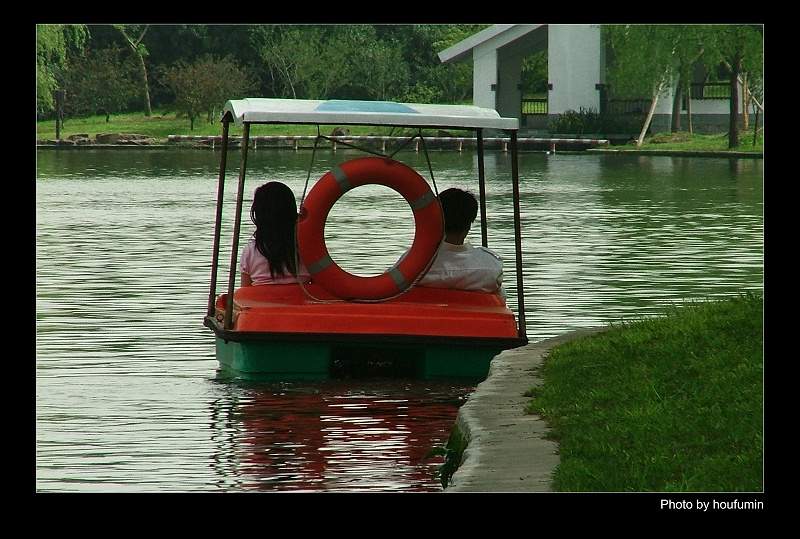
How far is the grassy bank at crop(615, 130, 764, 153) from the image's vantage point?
190 feet

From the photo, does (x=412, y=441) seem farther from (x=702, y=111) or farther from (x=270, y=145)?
(x=270, y=145)

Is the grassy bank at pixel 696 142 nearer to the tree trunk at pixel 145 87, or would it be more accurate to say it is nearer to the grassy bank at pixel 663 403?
the tree trunk at pixel 145 87

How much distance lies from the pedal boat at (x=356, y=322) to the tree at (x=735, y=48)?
4345 centimetres

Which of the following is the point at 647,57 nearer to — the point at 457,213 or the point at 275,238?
the point at 457,213

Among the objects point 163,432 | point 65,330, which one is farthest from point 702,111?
point 163,432

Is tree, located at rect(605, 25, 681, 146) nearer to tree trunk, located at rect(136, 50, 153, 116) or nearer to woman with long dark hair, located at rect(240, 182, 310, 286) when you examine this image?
tree trunk, located at rect(136, 50, 153, 116)

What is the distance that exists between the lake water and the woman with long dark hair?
2.72 ft

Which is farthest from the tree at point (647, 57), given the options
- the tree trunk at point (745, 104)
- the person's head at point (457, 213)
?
the person's head at point (457, 213)

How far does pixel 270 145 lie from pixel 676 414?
65663mm

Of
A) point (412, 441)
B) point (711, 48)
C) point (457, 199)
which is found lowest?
point (412, 441)

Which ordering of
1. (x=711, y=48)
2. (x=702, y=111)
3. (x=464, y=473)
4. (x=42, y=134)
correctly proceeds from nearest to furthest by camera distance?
(x=464, y=473) < (x=711, y=48) < (x=702, y=111) < (x=42, y=134)

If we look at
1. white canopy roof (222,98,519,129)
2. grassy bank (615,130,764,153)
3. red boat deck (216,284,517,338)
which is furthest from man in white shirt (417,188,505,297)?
grassy bank (615,130,764,153)
